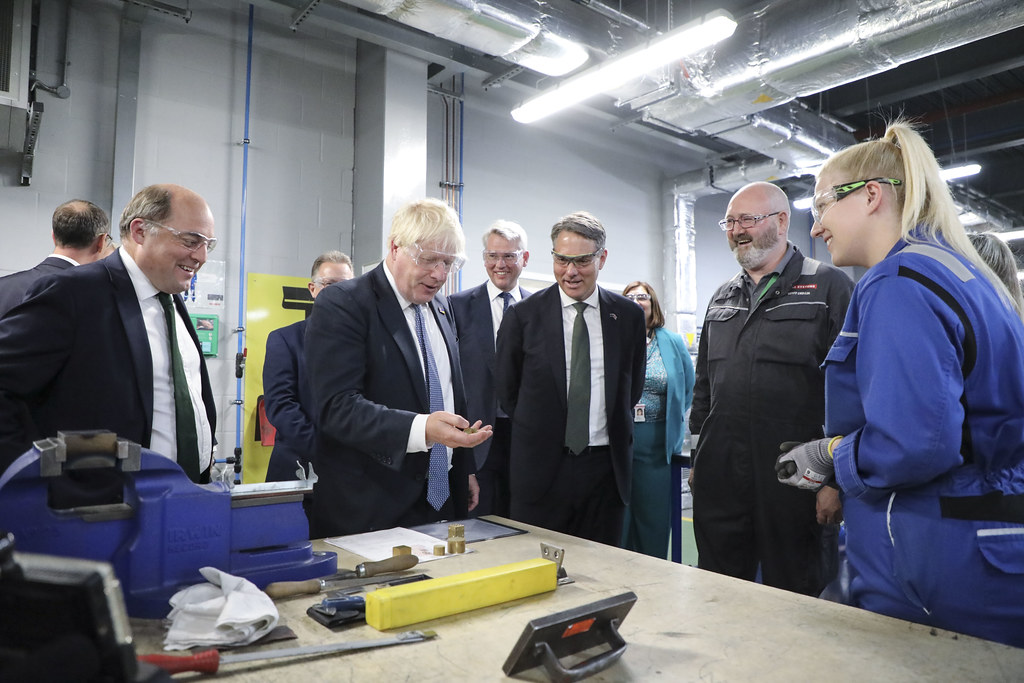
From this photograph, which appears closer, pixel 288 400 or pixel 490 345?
pixel 490 345

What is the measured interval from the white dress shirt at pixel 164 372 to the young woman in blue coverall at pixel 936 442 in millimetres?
1513

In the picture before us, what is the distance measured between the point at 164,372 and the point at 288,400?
4.82 ft

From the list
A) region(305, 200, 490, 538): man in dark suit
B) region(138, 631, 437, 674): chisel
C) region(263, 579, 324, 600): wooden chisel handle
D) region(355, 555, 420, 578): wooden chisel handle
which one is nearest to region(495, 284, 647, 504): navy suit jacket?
region(305, 200, 490, 538): man in dark suit

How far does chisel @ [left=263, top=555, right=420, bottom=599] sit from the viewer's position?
110 cm

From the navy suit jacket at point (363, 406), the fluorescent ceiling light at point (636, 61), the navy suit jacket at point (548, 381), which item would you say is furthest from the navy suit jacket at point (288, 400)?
the fluorescent ceiling light at point (636, 61)

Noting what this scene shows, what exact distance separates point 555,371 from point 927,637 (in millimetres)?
1475

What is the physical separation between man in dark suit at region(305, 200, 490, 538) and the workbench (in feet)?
1.69

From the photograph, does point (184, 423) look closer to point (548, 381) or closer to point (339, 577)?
point (339, 577)

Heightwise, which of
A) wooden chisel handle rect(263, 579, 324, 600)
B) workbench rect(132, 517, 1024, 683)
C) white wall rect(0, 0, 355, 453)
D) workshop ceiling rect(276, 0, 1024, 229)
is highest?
workshop ceiling rect(276, 0, 1024, 229)

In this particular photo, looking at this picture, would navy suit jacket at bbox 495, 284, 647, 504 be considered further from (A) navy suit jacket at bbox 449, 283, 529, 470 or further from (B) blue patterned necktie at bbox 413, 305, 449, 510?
(B) blue patterned necktie at bbox 413, 305, 449, 510

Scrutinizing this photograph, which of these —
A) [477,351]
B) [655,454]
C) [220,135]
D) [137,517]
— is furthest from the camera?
[220,135]

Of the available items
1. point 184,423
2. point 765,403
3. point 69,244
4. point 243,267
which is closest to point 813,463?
point 765,403

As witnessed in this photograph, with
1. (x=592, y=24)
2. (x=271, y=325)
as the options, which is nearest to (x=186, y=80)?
(x=271, y=325)

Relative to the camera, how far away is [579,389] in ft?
7.54
